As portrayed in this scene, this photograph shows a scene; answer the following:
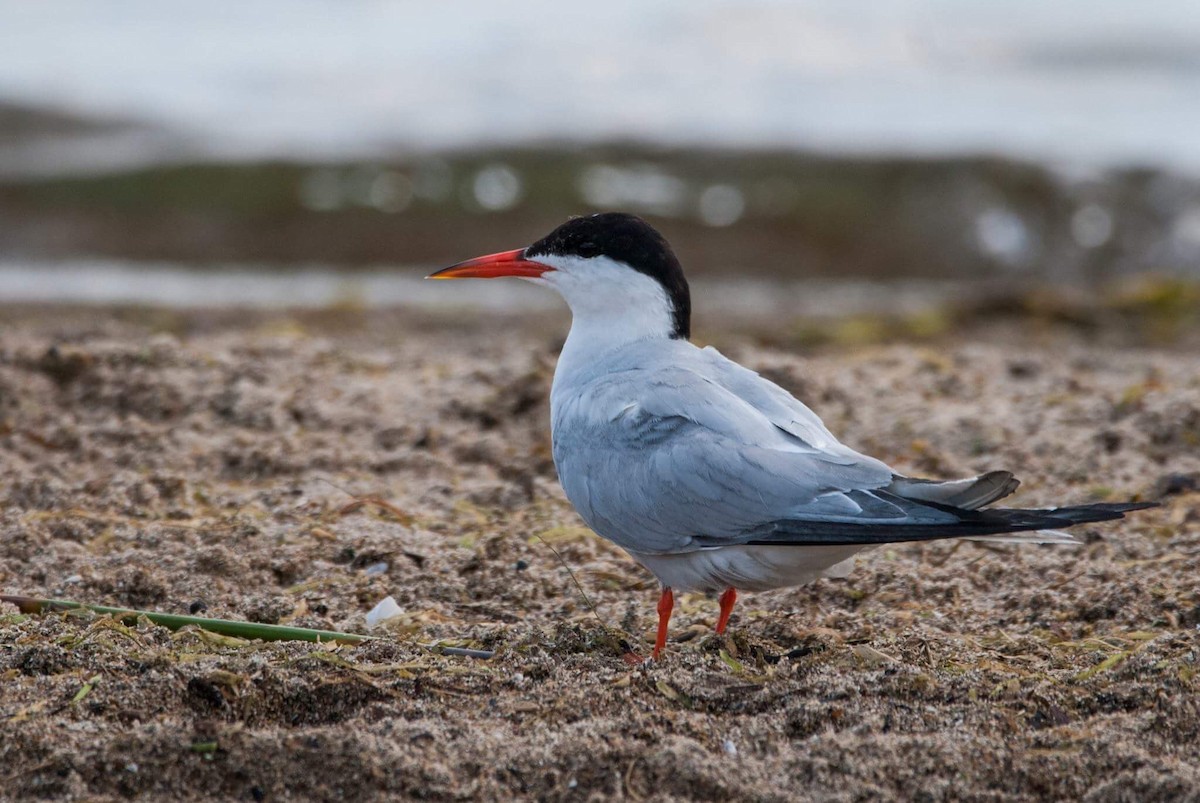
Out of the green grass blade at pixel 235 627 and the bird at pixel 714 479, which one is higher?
the bird at pixel 714 479

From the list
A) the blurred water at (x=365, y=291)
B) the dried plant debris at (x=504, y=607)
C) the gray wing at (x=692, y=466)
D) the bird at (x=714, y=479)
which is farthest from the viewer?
→ the blurred water at (x=365, y=291)

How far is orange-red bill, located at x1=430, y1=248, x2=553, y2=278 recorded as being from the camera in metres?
4.21

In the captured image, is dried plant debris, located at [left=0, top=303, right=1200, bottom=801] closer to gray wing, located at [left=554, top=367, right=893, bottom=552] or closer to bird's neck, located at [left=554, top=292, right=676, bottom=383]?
gray wing, located at [left=554, top=367, right=893, bottom=552]

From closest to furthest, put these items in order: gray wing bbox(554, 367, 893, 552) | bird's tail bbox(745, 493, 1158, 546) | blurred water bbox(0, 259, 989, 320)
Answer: bird's tail bbox(745, 493, 1158, 546) < gray wing bbox(554, 367, 893, 552) < blurred water bbox(0, 259, 989, 320)

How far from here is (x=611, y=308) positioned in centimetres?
410

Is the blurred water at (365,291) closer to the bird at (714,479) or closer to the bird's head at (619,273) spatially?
the bird's head at (619,273)

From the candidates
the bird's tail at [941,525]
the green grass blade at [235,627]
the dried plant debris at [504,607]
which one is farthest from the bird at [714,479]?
the green grass blade at [235,627]

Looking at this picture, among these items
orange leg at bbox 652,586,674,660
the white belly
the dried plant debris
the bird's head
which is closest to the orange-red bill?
the bird's head

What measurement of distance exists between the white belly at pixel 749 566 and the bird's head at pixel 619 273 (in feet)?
2.55

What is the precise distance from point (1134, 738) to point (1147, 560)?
1.35m

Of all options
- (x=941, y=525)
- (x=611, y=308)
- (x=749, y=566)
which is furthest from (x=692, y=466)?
(x=611, y=308)

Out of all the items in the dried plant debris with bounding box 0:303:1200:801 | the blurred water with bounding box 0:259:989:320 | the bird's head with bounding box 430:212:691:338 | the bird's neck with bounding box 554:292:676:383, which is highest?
the bird's head with bounding box 430:212:691:338

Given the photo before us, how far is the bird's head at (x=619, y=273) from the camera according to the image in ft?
13.3

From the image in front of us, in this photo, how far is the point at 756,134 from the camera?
15.2m
